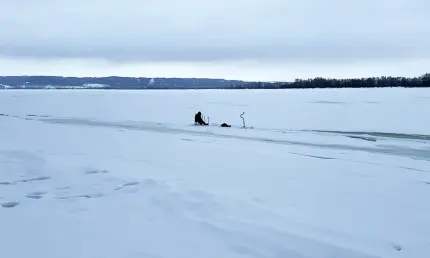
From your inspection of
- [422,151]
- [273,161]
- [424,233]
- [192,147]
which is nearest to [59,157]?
[192,147]

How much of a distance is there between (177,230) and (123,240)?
73 centimetres

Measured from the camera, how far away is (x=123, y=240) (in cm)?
465

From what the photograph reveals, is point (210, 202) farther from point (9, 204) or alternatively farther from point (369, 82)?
point (369, 82)

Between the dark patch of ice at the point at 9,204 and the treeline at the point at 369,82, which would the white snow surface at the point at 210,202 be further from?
the treeline at the point at 369,82

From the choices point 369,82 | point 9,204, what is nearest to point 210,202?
point 9,204

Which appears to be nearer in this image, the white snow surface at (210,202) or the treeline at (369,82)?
the white snow surface at (210,202)

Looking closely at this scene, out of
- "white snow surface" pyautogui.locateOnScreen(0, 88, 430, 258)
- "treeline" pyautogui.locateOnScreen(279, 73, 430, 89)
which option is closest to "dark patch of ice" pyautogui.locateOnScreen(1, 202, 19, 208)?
"white snow surface" pyautogui.locateOnScreen(0, 88, 430, 258)

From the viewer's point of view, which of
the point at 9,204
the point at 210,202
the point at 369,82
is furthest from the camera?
the point at 369,82

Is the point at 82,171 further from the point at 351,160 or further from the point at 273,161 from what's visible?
the point at 351,160

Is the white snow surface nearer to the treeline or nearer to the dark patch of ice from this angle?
the dark patch of ice

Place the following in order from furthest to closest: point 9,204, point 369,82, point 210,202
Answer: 1. point 369,82
2. point 210,202
3. point 9,204

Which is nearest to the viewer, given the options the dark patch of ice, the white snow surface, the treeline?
the white snow surface

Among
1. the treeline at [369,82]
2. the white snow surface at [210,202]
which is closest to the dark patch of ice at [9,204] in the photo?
the white snow surface at [210,202]

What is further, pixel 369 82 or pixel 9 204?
pixel 369 82
